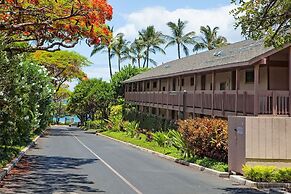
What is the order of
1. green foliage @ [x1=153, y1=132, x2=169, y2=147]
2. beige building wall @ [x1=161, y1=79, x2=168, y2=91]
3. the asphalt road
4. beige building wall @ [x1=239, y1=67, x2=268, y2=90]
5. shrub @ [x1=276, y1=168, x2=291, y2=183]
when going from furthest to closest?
1. beige building wall @ [x1=161, y1=79, x2=168, y2=91]
2. green foliage @ [x1=153, y1=132, x2=169, y2=147]
3. beige building wall @ [x1=239, y1=67, x2=268, y2=90]
4. shrub @ [x1=276, y1=168, x2=291, y2=183]
5. the asphalt road

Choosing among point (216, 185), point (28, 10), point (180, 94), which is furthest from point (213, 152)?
point (180, 94)

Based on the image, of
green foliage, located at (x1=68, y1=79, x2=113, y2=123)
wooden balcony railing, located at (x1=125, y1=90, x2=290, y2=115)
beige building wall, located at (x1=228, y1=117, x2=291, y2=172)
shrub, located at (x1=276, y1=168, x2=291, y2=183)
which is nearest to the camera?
shrub, located at (x1=276, y1=168, x2=291, y2=183)

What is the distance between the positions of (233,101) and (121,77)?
139ft

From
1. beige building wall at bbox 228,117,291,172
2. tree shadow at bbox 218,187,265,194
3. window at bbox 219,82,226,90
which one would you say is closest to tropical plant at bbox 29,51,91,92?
window at bbox 219,82,226,90

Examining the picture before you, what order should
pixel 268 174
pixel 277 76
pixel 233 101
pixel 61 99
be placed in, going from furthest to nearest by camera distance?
pixel 61 99, pixel 233 101, pixel 277 76, pixel 268 174

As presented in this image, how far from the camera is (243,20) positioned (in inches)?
596

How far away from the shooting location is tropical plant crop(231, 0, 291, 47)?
1491 cm

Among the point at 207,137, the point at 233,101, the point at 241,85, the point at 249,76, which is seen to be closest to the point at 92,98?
the point at 241,85

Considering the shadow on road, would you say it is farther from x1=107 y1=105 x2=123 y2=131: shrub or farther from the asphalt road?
x1=107 y1=105 x2=123 y2=131: shrub

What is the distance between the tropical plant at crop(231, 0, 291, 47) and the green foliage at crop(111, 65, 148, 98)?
5155 centimetres

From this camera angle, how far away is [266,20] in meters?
15.2

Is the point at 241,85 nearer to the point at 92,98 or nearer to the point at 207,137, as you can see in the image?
the point at 207,137

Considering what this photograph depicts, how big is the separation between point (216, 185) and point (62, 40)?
28.0 ft

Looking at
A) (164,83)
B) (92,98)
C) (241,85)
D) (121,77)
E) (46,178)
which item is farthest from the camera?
(92,98)
